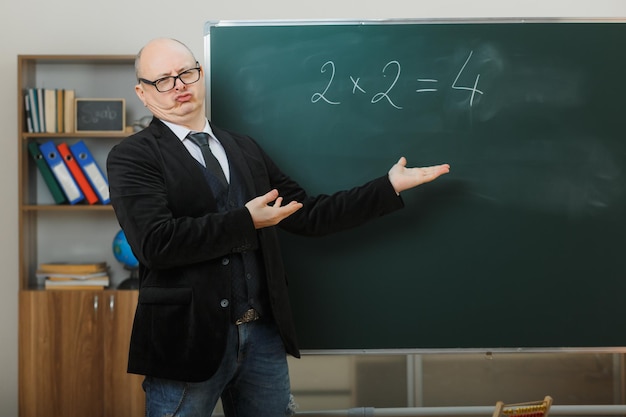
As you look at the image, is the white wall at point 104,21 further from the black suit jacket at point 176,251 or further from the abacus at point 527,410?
the abacus at point 527,410

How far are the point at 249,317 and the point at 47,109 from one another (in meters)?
2.39

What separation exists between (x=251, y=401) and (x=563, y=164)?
47.2 inches

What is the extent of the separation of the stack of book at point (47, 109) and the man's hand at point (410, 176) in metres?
2.27

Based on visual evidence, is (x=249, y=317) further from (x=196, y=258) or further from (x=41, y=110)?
(x=41, y=110)

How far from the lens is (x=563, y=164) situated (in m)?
2.44

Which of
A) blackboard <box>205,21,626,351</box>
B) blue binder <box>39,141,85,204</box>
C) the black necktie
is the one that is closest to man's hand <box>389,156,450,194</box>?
blackboard <box>205,21,626,351</box>

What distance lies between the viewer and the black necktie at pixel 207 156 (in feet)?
6.75

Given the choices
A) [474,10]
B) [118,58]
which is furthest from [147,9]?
[474,10]

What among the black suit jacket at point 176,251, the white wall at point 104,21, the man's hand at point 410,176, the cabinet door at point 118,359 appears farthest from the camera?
the white wall at point 104,21

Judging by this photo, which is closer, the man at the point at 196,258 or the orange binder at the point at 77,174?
the man at the point at 196,258

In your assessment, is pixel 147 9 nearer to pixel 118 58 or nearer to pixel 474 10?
pixel 118 58

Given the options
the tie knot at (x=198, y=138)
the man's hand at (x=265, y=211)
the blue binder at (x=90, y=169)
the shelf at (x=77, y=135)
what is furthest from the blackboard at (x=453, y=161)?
the blue binder at (x=90, y=169)

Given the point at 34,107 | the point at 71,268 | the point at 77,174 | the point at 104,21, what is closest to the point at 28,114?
the point at 34,107

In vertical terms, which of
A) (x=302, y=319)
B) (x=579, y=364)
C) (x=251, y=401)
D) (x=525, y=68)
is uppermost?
(x=525, y=68)
